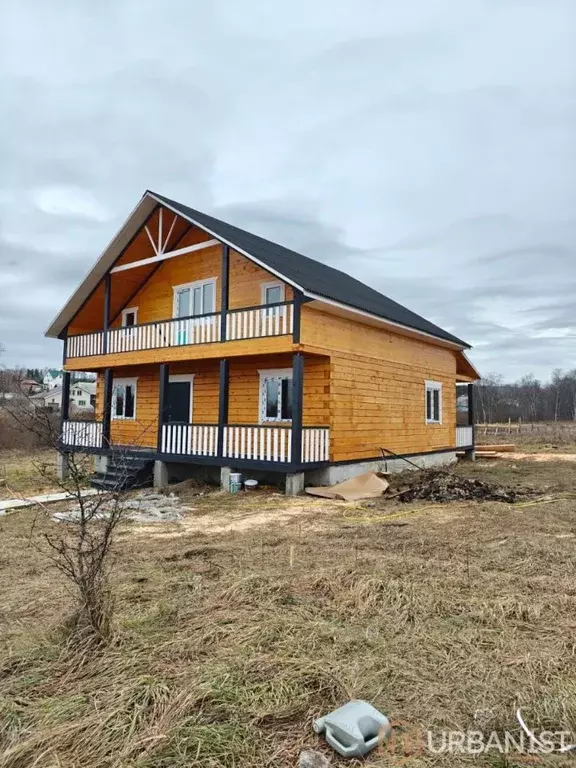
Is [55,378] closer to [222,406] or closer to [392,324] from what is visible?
[222,406]

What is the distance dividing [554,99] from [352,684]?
13.3 metres

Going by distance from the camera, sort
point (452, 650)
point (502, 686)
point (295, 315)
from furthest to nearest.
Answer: point (295, 315) < point (452, 650) < point (502, 686)

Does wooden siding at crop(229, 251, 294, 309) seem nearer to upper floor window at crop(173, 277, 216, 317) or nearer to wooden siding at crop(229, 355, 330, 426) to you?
upper floor window at crop(173, 277, 216, 317)

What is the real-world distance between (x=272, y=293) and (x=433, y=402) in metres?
7.21

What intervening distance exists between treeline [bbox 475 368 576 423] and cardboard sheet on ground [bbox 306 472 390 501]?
2143 inches

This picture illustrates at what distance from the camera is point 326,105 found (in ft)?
42.3

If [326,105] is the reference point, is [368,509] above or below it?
below

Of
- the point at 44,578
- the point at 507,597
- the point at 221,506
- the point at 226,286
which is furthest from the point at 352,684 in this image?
the point at 226,286

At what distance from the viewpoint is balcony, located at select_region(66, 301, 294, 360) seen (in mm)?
12266

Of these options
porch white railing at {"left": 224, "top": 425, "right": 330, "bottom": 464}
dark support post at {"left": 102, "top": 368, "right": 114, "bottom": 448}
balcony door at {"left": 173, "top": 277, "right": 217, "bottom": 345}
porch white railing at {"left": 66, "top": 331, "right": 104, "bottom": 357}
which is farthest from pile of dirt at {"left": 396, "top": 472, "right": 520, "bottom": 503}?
porch white railing at {"left": 66, "top": 331, "right": 104, "bottom": 357}

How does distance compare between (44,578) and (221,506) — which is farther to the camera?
(221,506)

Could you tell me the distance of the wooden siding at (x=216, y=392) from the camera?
43.6 ft

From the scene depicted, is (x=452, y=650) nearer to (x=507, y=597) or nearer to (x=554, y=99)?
(x=507, y=597)

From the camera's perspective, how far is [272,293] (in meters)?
14.5
